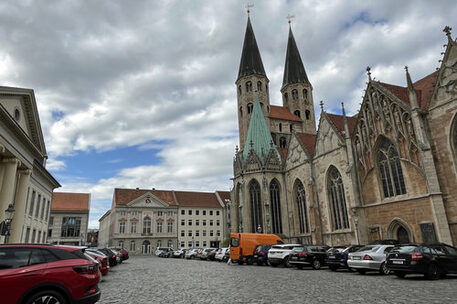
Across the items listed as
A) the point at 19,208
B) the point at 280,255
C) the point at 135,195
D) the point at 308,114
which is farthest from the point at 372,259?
the point at 135,195

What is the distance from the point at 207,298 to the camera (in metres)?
9.22

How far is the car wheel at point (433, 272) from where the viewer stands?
12.6 metres

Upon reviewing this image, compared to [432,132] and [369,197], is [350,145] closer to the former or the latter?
[369,197]

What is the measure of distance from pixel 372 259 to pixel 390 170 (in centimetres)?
1416

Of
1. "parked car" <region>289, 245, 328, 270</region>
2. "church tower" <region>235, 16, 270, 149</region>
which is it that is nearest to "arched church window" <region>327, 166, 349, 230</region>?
"parked car" <region>289, 245, 328, 270</region>

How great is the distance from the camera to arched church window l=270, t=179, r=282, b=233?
1623 inches

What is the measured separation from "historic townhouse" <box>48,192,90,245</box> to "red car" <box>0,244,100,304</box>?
5849 centimetres

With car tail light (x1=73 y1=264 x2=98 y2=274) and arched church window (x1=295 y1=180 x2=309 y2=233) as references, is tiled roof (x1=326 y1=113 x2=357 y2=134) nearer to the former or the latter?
arched church window (x1=295 y1=180 x2=309 y2=233)

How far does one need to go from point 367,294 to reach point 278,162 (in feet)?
113

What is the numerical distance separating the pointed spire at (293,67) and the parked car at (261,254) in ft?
144

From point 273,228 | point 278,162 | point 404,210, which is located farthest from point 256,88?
point 404,210

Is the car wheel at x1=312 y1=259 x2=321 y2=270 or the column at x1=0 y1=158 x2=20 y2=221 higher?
the column at x1=0 y1=158 x2=20 y2=221

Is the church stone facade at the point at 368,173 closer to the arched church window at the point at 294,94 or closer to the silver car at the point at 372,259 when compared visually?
the silver car at the point at 372,259

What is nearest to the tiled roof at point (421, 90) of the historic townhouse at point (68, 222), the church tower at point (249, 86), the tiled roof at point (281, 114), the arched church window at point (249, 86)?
the church tower at point (249, 86)
